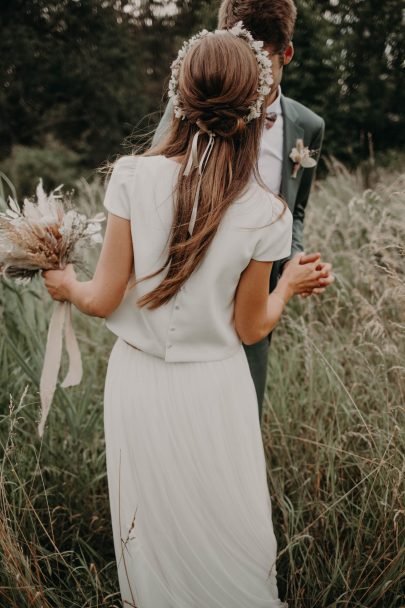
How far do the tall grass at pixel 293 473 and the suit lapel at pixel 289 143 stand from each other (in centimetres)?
46

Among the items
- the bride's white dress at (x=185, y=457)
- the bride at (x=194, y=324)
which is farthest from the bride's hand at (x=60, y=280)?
the bride's white dress at (x=185, y=457)

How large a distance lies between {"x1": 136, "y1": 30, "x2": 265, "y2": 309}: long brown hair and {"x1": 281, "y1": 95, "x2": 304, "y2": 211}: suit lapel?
0.80 metres

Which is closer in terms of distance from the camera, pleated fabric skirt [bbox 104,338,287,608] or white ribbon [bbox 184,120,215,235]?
white ribbon [bbox 184,120,215,235]

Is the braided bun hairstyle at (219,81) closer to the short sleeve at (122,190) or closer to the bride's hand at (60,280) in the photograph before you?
the short sleeve at (122,190)

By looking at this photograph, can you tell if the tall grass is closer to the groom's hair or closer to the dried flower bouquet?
the dried flower bouquet

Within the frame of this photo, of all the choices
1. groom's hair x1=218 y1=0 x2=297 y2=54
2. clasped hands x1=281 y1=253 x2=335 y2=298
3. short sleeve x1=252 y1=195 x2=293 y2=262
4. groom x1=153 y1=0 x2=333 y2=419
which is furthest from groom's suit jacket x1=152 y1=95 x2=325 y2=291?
short sleeve x1=252 y1=195 x2=293 y2=262

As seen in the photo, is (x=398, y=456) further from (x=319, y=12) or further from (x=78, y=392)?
(x=319, y=12)

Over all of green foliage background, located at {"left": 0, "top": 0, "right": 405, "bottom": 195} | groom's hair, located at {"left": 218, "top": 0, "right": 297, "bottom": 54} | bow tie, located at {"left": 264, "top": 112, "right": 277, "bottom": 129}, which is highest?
green foliage background, located at {"left": 0, "top": 0, "right": 405, "bottom": 195}

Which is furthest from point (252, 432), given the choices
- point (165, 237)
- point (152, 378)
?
point (165, 237)

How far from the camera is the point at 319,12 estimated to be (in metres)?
6.23

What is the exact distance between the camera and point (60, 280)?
71.7 inches

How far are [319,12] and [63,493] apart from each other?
5.64 m

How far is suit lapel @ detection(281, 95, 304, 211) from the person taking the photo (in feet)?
7.78

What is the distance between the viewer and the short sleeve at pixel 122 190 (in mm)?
1537
